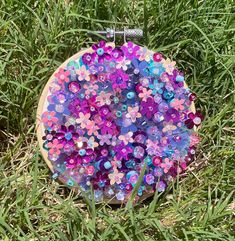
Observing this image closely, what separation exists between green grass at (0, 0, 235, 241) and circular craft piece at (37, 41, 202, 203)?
2.0 inches

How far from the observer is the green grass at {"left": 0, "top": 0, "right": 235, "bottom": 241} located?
1.41m

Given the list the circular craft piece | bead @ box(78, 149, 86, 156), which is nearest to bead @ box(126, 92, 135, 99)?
the circular craft piece

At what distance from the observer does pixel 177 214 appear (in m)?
1.46

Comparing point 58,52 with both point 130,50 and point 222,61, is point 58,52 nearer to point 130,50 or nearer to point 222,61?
point 130,50

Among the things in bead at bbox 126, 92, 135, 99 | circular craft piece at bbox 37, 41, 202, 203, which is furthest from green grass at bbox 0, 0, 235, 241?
bead at bbox 126, 92, 135, 99

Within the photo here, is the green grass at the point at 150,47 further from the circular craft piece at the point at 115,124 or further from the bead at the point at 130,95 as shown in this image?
the bead at the point at 130,95

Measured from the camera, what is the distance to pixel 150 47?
1.59 metres

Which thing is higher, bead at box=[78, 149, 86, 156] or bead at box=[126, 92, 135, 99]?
bead at box=[126, 92, 135, 99]

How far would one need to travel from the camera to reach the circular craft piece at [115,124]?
141 cm

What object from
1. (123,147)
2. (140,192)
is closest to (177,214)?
(140,192)

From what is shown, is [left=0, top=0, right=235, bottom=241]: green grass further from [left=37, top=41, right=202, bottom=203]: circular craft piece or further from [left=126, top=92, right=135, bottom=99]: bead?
[left=126, top=92, right=135, bottom=99]: bead

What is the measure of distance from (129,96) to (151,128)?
91 millimetres

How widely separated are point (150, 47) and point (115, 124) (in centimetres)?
28

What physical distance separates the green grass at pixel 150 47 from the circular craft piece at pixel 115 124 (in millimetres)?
52
